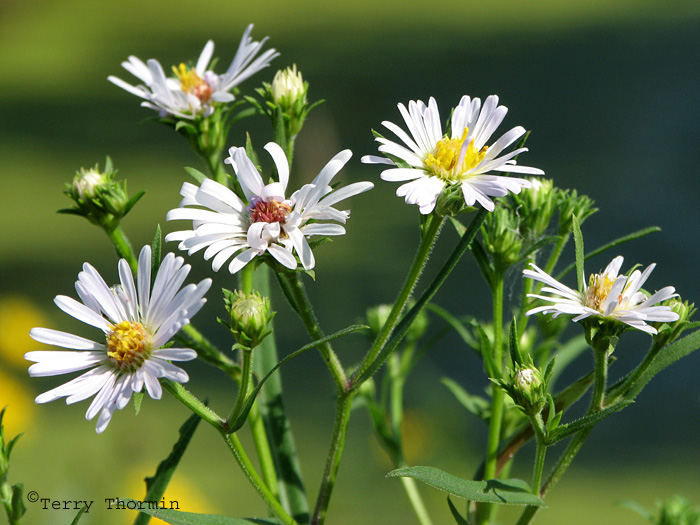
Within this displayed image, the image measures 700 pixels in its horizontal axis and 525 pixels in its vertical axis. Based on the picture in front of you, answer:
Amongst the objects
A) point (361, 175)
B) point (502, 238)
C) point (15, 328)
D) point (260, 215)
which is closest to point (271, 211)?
point (260, 215)

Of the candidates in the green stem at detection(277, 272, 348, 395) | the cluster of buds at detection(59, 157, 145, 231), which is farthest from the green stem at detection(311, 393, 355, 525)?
the cluster of buds at detection(59, 157, 145, 231)

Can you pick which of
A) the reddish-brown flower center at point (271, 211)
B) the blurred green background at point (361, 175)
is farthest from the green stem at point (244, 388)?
the blurred green background at point (361, 175)

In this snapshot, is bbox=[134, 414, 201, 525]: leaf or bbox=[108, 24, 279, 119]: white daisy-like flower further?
bbox=[108, 24, 279, 119]: white daisy-like flower

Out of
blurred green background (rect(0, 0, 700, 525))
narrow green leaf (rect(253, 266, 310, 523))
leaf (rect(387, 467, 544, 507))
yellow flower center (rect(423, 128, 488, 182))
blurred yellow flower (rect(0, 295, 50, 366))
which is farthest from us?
blurred green background (rect(0, 0, 700, 525))

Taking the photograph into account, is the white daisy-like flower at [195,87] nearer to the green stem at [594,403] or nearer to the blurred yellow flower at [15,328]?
the green stem at [594,403]

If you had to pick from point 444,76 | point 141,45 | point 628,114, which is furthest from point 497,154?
point 141,45

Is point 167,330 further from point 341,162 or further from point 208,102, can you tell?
point 208,102

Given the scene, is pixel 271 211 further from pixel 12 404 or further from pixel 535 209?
pixel 12 404

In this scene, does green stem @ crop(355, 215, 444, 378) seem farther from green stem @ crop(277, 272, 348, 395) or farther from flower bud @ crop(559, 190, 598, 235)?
flower bud @ crop(559, 190, 598, 235)
